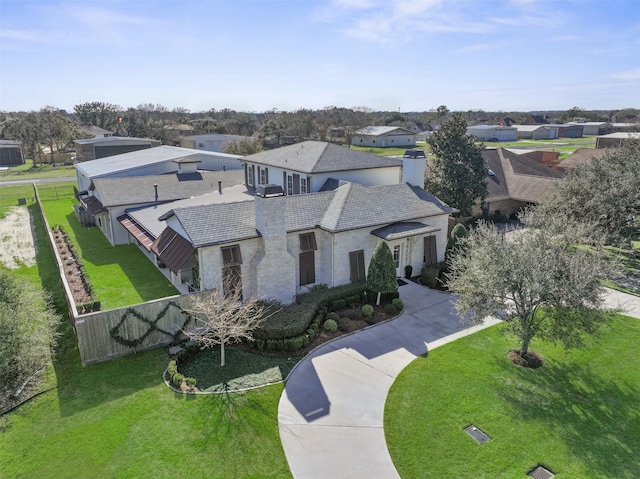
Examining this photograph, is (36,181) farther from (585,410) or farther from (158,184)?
(585,410)

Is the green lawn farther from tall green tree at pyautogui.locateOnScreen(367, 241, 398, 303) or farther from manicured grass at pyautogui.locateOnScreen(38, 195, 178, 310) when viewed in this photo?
tall green tree at pyautogui.locateOnScreen(367, 241, 398, 303)

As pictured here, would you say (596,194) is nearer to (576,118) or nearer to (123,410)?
(123,410)

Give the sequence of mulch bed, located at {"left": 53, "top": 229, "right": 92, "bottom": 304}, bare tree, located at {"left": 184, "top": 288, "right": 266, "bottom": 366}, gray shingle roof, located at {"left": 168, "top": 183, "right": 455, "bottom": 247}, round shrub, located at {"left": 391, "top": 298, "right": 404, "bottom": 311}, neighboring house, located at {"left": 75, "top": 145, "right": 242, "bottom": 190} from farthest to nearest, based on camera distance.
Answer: neighboring house, located at {"left": 75, "top": 145, "right": 242, "bottom": 190} → mulch bed, located at {"left": 53, "top": 229, "right": 92, "bottom": 304} → round shrub, located at {"left": 391, "top": 298, "right": 404, "bottom": 311} → gray shingle roof, located at {"left": 168, "top": 183, "right": 455, "bottom": 247} → bare tree, located at {"left": 184, "top": 288, "right": 266, "bottom": 366}

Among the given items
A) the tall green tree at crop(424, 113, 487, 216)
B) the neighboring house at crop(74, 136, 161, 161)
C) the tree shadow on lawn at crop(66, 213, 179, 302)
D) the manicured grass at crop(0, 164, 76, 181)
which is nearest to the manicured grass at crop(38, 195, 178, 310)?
the tree shadow on lawn at crop(66, 213, 179, 302)

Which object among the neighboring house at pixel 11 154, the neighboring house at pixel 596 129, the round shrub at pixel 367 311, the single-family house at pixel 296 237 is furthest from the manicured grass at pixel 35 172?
the neighboring house at pixel 596 129

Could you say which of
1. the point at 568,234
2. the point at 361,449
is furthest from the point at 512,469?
the point at 568,234

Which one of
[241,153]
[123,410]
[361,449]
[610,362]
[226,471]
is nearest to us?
[226,471]

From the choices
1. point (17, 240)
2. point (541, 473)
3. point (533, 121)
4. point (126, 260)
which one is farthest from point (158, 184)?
point (533, 121)
